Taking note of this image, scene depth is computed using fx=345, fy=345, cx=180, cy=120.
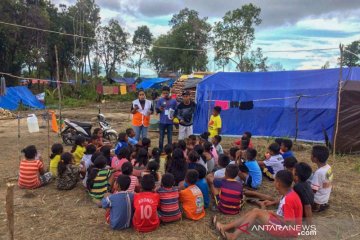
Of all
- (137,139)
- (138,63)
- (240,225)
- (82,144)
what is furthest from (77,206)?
(138,63)

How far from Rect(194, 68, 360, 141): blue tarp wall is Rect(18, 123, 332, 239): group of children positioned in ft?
17.3

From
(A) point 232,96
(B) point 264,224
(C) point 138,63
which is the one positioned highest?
(C) point 138,63

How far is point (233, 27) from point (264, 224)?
30221 millimetres

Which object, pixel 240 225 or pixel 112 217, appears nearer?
pixel 240 225

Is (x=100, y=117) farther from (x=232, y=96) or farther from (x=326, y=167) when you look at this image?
(x=326, y=167)

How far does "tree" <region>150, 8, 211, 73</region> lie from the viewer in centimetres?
3906

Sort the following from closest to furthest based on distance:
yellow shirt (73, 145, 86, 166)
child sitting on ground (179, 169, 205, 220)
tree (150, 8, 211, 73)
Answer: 1. child sitting on ground (179, 169, 205, 220)
2. yellow shirt (73, 145, 86, 166)
3. tree (150, 8, 211, 73)

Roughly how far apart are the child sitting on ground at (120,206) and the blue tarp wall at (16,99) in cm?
1990

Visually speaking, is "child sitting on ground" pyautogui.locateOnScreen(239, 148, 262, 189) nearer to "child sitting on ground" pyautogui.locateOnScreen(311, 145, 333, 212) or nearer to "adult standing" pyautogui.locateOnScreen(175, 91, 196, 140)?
"child sitting on ground" pyautogui.locateOnScreen(311, 145, 333, 212)

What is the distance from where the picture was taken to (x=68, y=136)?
34.9 ft

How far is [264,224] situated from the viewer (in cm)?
404

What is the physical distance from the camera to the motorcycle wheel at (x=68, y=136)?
1063 cm

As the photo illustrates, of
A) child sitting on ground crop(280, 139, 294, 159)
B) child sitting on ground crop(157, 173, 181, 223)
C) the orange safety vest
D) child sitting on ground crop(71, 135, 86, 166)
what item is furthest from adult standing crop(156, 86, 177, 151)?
child sitting on ground crop(157, 173, 181, 223)

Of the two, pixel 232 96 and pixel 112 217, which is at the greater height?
pixel 232 96
